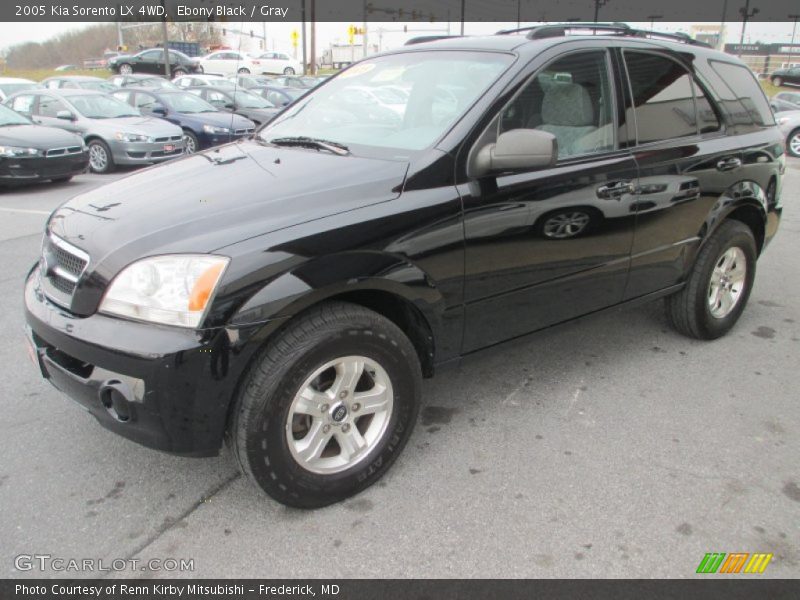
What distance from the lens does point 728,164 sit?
3.80 metres

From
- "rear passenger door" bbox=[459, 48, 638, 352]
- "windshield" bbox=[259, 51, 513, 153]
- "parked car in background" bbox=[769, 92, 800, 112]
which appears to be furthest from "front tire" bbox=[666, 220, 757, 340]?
"parked car in background" bbox=[769, 92, 800, 112]

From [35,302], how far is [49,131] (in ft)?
29.2

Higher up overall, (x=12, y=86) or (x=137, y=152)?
(x=12, y=86)

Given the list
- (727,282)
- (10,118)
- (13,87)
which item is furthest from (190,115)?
(727,282)

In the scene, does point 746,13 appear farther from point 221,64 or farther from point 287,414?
point 287,414

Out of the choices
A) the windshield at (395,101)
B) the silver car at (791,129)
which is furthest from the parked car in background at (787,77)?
the windshield at (395,101)

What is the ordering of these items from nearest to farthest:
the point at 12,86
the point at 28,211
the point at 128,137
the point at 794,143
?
the point at 28,211, the point at 128,137, the point at 794,143, the point at 12,86

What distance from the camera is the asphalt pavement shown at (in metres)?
2.28

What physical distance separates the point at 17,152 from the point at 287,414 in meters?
9.09

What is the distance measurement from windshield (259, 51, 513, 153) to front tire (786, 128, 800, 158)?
50.9 ft

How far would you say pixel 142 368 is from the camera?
209 cm

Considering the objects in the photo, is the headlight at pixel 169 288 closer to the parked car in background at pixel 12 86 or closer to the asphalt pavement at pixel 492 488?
the asphalt pavement at pixel 492 488

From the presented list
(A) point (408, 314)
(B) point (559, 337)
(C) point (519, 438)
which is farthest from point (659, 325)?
(A) point (408, 314)

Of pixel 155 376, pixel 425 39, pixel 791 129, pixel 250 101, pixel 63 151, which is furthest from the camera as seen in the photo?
pixel 250 101
